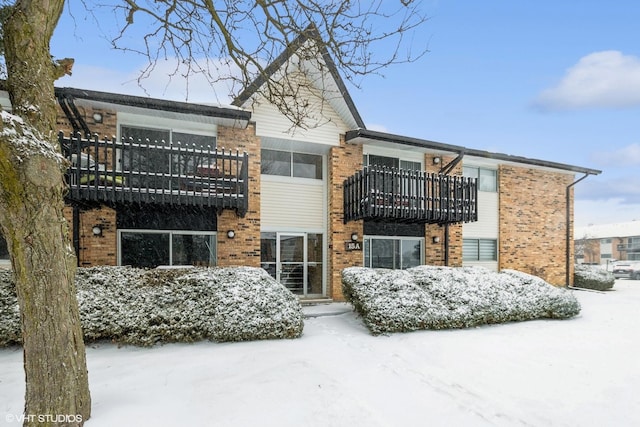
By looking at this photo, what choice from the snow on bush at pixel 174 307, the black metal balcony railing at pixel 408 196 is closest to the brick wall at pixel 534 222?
the black metal balcony railing at pixel 408 196

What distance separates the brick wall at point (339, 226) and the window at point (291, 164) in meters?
0.52

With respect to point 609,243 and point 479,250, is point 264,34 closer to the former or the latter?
point 479,250

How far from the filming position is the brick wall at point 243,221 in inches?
380

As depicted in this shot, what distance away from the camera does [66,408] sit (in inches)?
118

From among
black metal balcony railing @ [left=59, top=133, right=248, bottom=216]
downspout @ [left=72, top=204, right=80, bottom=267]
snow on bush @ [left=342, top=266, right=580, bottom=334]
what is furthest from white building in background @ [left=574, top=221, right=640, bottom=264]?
downspout @ [left=72, top=204, right=80, bottom=267]

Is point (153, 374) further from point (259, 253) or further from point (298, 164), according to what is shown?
point (298, 164)

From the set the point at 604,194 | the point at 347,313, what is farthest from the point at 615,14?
the point at 604,194

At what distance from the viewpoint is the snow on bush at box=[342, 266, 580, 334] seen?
716 centimetres

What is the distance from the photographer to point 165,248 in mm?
9188

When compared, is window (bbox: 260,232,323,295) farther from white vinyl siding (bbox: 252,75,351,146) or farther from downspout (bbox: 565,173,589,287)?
downspout (bbox: 565,173,589,287)

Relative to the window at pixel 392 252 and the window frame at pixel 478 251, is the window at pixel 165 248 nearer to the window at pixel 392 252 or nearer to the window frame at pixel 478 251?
the window at pixel 392 252

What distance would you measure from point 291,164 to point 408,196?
3.61m

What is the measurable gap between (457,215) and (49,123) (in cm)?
1023

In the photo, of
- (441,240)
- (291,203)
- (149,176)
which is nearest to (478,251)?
(441,240)
